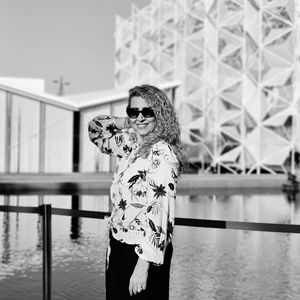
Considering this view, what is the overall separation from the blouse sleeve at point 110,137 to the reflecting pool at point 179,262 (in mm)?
1550

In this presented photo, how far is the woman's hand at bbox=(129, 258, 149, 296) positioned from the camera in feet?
7.70

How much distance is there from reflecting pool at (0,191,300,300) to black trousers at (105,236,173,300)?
1812 millimetres

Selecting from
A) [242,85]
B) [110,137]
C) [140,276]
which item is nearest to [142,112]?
[110,137]

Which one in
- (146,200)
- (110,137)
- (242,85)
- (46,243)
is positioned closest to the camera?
(146,200)

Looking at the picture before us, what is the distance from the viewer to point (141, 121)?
2.57 metres

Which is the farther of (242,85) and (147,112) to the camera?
(242,85)

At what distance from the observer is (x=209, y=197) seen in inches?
708

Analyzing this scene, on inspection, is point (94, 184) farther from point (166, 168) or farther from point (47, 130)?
point (166, 168)

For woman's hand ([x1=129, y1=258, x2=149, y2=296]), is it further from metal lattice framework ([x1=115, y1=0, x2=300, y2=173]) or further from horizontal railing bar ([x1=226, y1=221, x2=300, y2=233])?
metal lattice framework ([x1=115, y1=0, x2=300, y2=173])

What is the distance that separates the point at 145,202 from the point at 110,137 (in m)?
0.53

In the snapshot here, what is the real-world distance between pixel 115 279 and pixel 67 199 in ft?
44.7

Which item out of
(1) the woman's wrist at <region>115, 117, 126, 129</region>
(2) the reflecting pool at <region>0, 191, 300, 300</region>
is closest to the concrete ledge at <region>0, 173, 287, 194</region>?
(2) the reflecting pool at <region>0, 191, 300, 300</region>

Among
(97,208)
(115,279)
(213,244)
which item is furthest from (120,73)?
(115,279)

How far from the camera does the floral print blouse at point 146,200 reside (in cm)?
236
